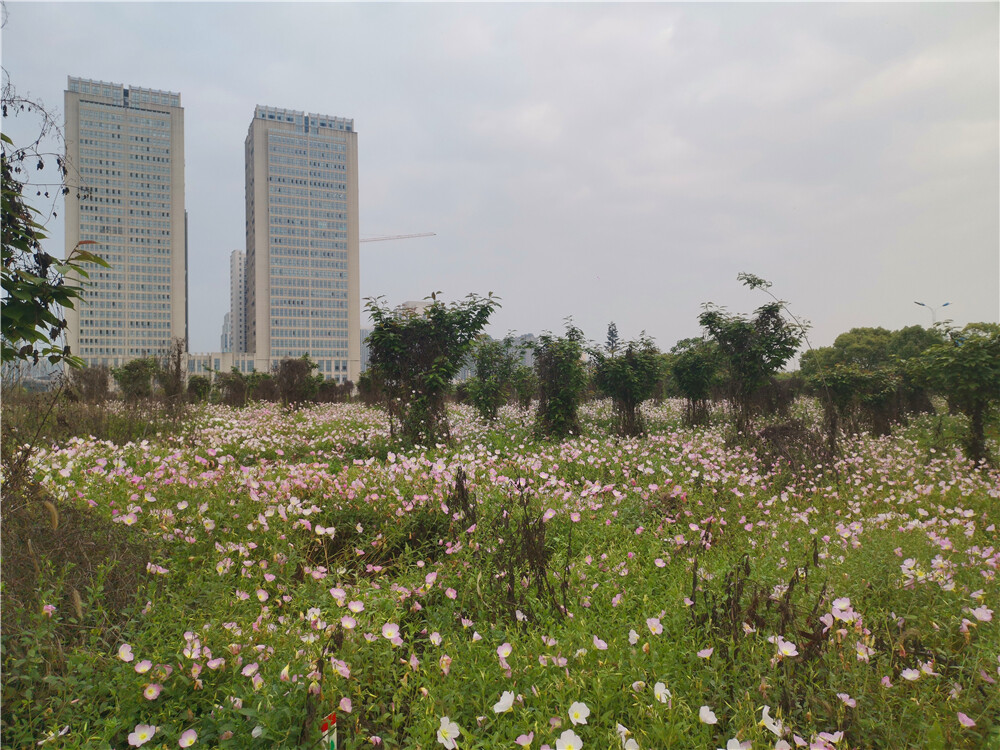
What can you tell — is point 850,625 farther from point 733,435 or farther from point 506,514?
point 733,435

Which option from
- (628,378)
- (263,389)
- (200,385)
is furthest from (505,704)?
(200,385)

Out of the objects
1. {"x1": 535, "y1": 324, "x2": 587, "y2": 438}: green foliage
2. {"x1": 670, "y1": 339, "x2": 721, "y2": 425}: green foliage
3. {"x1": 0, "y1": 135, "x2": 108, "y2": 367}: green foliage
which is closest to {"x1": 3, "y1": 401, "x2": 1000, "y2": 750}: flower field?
{"x1": 0, "y1": 135, "x2": 108, "y2": 367}: green foliage

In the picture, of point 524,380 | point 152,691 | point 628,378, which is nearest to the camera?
point 152,691

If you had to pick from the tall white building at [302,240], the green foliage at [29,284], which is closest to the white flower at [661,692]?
the green foliage at [29,284]

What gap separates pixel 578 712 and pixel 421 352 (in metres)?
7.14

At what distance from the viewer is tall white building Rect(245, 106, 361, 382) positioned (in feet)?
281

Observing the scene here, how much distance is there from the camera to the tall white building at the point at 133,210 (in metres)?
77.9

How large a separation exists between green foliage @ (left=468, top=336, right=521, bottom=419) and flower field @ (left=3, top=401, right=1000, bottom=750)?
26.7 ft

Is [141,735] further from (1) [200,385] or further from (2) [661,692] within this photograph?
(1) [200,385]

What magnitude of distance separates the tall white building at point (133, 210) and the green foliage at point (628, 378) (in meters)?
86.0

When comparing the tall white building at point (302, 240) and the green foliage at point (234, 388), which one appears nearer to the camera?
the green foliage at point (234, 388)

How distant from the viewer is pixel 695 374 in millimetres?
11125

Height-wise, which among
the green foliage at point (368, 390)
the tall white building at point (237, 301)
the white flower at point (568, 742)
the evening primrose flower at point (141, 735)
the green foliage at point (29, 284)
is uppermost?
the tall white building at point (237, 301)

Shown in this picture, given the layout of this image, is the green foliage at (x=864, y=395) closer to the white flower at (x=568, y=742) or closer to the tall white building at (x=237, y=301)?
the white flower at (x=568, y=742)
